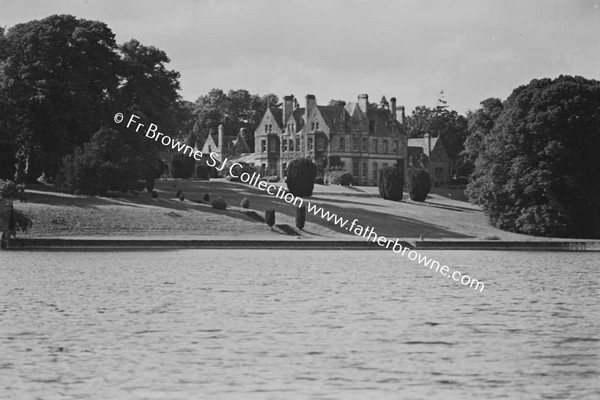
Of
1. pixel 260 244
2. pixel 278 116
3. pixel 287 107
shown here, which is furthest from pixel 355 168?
pixel 260 244

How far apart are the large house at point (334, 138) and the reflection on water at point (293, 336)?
78.5m

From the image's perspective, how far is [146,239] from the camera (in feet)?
175

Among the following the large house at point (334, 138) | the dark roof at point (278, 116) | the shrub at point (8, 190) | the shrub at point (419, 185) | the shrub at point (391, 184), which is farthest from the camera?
the dark roof at point (278, 116)

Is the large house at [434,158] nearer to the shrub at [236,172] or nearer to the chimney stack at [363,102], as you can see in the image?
the chimney stack at [363,102]

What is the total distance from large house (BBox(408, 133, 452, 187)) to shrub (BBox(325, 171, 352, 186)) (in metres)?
27.4

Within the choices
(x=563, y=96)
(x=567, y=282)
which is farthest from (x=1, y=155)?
(x=567, y=282)

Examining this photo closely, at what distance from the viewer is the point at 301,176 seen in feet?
259

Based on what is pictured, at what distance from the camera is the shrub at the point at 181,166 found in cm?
9912

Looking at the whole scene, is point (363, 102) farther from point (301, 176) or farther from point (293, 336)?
point (293, 336)

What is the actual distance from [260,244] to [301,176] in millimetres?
24500

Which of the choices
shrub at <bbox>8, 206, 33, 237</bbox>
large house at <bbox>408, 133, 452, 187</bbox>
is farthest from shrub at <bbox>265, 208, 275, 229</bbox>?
large house at <bbox>408, 133, 452, 187</bbox>

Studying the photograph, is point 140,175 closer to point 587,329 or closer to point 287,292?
point 287,292

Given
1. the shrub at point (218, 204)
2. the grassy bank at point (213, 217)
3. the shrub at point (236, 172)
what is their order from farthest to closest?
the shrub at point (236, 172), the shrub at point (218, 204), the grassy bank at point (213, 217)

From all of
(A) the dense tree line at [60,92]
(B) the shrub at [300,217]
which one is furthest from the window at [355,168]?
(B) the shrub at [300,217]
